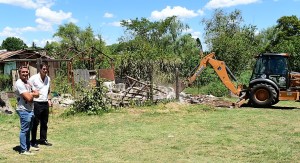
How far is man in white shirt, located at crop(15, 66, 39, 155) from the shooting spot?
6.61m

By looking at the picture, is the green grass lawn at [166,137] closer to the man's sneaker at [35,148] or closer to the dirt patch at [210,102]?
the man's sneaker at [35,148]

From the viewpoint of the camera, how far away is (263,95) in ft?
47.8

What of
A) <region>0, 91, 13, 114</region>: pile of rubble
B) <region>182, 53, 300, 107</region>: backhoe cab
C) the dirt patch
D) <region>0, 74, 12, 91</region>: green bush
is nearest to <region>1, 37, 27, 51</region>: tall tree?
<region>0, 74, 12, 91</region>: green bush

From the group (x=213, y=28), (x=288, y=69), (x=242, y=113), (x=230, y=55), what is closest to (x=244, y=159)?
(x=242, y=113)

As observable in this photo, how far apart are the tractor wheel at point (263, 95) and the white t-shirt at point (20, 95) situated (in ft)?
32.7

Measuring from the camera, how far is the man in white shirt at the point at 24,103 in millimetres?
6613

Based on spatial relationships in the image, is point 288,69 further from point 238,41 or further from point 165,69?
point 238,41

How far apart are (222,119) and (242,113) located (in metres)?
1.63

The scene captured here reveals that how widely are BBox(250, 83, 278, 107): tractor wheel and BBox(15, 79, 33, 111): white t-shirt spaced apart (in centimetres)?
995

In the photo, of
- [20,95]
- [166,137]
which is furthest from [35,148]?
[166,137]

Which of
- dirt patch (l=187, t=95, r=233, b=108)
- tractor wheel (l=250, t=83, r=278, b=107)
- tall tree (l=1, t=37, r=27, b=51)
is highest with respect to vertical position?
tall tree (l=1, t=37, r=27, b=51)

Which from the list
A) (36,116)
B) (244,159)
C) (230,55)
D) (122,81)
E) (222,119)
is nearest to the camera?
(244,159)

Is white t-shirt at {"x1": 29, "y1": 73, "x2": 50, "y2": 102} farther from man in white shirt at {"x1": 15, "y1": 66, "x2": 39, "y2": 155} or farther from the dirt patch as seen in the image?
the dirt patch

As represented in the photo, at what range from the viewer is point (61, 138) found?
27.6 feet
